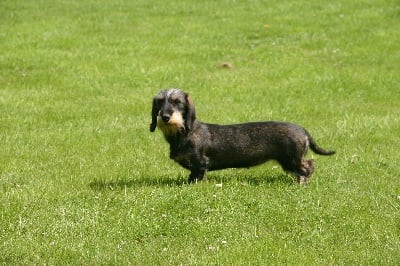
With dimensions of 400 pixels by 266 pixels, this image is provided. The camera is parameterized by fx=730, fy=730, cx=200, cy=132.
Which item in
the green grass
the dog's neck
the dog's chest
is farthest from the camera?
the dog's chest

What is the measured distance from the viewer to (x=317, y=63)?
20484 millimetres

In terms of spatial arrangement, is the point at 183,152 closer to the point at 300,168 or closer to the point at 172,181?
the point at 172,181

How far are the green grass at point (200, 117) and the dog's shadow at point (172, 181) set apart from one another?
0.04 meters

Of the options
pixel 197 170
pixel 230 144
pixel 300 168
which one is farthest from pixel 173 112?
Result: pixel 300 168

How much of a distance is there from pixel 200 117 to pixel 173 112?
5630 mm

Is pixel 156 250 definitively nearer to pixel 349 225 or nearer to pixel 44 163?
pixel 349 225

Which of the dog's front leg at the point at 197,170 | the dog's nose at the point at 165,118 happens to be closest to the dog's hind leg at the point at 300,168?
the dog's front leg at the point at 197,170

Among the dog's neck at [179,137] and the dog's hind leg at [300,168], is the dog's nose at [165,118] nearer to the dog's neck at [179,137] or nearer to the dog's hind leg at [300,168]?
the dog's neck at [179,137]

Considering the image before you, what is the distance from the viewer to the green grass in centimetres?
838

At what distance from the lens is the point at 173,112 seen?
33.4ft

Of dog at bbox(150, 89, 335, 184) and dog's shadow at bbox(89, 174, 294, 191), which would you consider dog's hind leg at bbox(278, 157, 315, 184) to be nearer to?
dog at bbox(150, 89, 335, 184)

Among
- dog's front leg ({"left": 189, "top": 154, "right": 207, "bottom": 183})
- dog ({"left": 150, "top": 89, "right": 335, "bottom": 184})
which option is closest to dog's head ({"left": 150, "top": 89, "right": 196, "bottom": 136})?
dog ({"left": 150, "top": 89, "right": 335, "bottom": 184})

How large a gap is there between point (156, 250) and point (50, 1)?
22401 mm

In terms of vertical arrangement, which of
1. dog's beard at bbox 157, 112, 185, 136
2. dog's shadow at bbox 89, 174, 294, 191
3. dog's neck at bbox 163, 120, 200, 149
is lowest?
dog's shadow at bbox 89, 174, 294, 191
